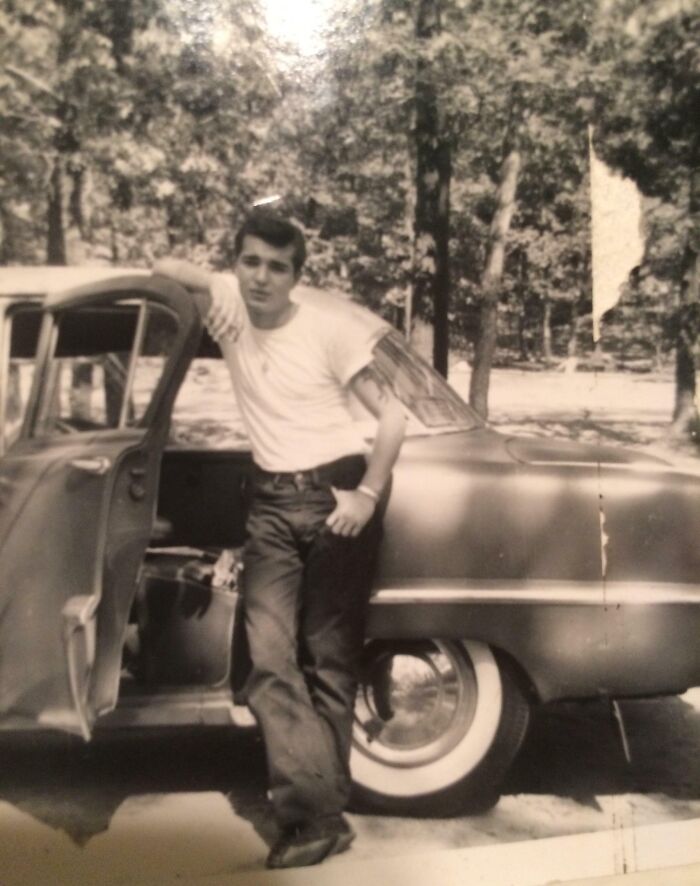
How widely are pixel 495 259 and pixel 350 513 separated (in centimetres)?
84

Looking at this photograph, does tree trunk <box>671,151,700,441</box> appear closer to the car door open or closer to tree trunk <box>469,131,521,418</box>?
tree trunk <box>469,131,521,418</box>

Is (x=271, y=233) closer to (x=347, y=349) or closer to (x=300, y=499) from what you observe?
(x=347, y=349)

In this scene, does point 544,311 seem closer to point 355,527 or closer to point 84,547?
point 355,527

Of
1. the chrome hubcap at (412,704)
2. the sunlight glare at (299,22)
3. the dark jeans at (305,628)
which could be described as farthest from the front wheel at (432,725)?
the sunlight glare at (299,22)

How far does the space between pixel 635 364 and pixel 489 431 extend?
1.72ft

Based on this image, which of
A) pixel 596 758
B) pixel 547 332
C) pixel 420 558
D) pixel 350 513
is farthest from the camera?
pixel 596 758

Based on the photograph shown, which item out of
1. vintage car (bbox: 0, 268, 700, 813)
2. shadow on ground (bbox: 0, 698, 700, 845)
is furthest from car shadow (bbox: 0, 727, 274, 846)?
vintage car (bbox: 0, 268, 700, 813)

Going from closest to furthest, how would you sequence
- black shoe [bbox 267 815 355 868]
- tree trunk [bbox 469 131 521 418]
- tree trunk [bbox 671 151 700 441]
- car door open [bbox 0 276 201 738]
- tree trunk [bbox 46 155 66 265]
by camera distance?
car door open [bbox 0 276 201 738] < tree trunk [bbox 46 155 66 265] < black shoe [bbox 267 815 355 868] < tree trunk [bbox 469 131 521 418] < tree trunk [bbox 671 151 700 441]

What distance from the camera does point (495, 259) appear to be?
3.11 meters

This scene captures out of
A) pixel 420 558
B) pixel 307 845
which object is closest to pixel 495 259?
pixel 420 558

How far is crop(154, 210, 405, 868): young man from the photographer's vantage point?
288cm

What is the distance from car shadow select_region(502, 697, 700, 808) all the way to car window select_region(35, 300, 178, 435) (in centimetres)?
148

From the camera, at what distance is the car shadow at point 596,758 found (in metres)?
3.27

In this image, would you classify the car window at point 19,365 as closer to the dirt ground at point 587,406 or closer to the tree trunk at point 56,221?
the tree trunk at point 56,221
